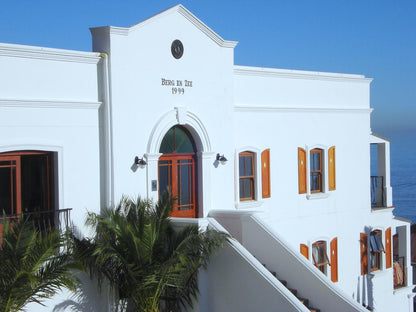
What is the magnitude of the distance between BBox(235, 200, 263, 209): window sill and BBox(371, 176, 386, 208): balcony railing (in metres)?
6.58

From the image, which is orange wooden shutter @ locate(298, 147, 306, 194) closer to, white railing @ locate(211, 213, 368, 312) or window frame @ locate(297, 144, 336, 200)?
window frame @ locate(297, 144, 336, 200)

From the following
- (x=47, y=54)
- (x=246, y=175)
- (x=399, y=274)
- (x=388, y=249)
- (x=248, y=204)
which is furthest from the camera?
(x=399, y=274)

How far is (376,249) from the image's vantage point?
2342cm

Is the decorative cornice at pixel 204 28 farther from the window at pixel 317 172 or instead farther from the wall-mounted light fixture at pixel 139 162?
the window at pixel 317 172

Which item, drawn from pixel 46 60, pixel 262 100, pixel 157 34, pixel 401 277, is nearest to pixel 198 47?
pixel 157 34

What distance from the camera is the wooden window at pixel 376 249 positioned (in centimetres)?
2323

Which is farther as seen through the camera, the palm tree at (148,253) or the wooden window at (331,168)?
the wooden window at (331,168)

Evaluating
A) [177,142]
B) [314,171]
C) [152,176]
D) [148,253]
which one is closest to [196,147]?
[177,142]

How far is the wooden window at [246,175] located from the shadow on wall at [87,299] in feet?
18.1

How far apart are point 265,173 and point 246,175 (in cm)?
70

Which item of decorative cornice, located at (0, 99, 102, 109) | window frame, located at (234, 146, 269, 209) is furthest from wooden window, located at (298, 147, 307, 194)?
decorative cornice, located at (0, 99, 102, 109)

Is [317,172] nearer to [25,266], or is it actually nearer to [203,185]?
[203,185]

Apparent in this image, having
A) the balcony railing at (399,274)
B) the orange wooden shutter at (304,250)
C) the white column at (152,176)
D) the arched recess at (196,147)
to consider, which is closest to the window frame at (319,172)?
the orange wooden shutter at (304,250)

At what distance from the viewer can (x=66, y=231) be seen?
1389 centimetres
